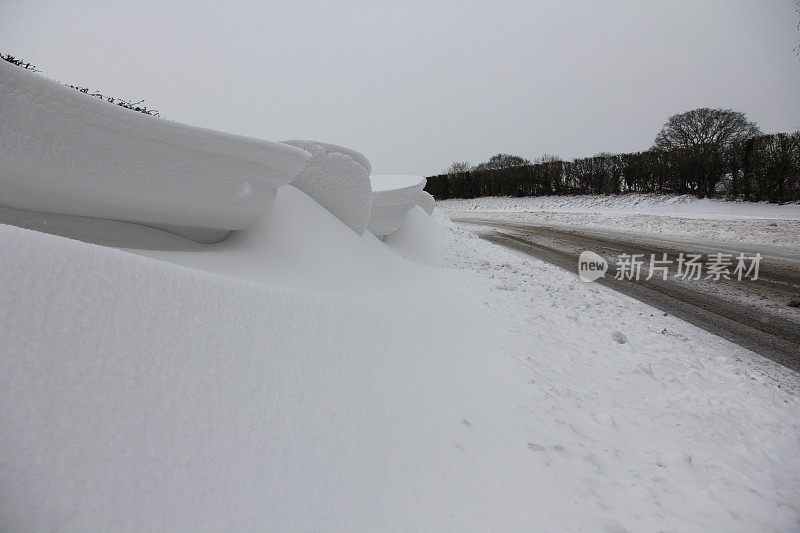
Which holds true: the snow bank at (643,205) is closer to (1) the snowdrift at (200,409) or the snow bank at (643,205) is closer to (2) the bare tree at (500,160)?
(1) the snowdrift at (200,409)

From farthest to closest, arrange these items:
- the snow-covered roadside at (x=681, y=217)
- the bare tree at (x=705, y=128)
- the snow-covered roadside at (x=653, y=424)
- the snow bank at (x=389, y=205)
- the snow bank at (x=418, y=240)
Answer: the bare tree at (x=705, y=128) → the snow-covered roadside at (x=681, y=217) → the snow bank at (x=418, y=240) → the snow bank at (x=389, y=205) → the snow-covered roadside at (x=653, y=424)

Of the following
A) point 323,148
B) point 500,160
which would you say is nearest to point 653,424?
point 323,148

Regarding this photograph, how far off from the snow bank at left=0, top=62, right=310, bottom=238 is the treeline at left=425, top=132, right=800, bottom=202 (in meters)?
17.0

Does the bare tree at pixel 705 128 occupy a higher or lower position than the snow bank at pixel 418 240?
higher

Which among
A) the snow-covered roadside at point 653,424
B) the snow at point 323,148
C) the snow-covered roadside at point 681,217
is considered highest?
the snow at point 323,148

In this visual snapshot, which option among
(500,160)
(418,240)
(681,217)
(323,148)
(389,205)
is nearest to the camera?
(323,148)

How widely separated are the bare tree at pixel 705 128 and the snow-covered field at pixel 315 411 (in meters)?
30.5

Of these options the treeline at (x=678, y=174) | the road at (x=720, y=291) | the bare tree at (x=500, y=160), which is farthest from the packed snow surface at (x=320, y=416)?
the bare tree at (x=500, y=160)

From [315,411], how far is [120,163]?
204 cm

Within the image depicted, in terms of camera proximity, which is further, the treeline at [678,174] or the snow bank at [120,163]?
the treeline at [678,174]

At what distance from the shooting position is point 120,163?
248 centimetres

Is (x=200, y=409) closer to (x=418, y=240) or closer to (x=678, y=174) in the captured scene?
(x=418, y=240)

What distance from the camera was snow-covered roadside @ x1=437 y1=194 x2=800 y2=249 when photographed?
9445 mm

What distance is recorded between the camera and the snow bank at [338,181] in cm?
462
